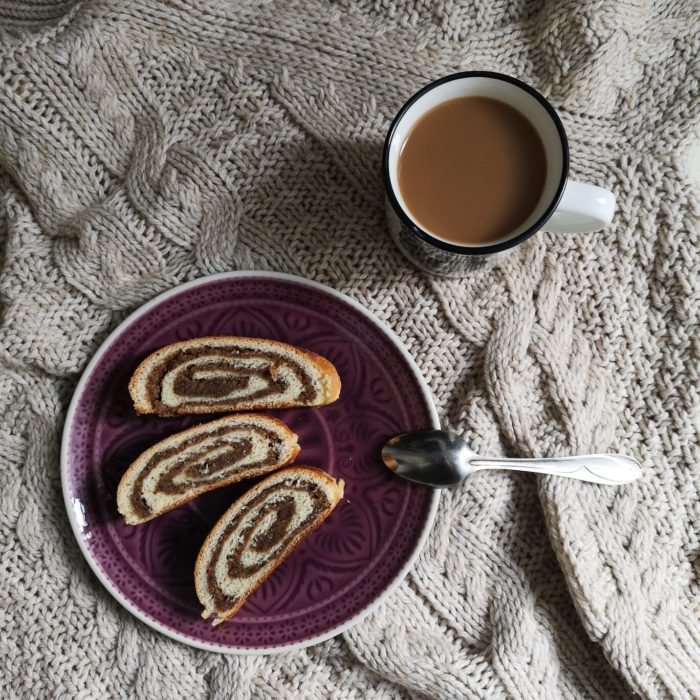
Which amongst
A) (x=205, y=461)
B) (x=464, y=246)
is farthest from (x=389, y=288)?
(x=205, y=461)

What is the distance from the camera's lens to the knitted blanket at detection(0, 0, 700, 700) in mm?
892

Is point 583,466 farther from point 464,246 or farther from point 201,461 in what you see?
point 201,461

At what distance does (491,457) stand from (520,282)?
0.21 m

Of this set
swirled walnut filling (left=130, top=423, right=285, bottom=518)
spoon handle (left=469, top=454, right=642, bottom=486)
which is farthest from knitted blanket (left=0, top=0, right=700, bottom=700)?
swirled walnut filling (left=130, top=423, right=285, bottom=518)

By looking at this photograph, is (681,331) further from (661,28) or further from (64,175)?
(64,175)

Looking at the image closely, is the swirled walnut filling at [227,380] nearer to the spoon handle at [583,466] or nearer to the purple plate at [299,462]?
the purple plate at [299,462]

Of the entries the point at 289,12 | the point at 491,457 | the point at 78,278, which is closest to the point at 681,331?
the point at 491,457

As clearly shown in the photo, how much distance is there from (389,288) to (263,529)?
12.8 inches

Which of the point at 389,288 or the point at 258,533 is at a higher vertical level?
the point at 389,288

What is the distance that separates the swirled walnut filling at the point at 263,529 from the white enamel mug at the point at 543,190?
324 millimetres

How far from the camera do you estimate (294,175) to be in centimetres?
91

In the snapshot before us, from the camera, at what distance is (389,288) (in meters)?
Answer: 0.91

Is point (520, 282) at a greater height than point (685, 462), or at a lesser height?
greater

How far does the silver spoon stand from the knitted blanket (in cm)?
3
